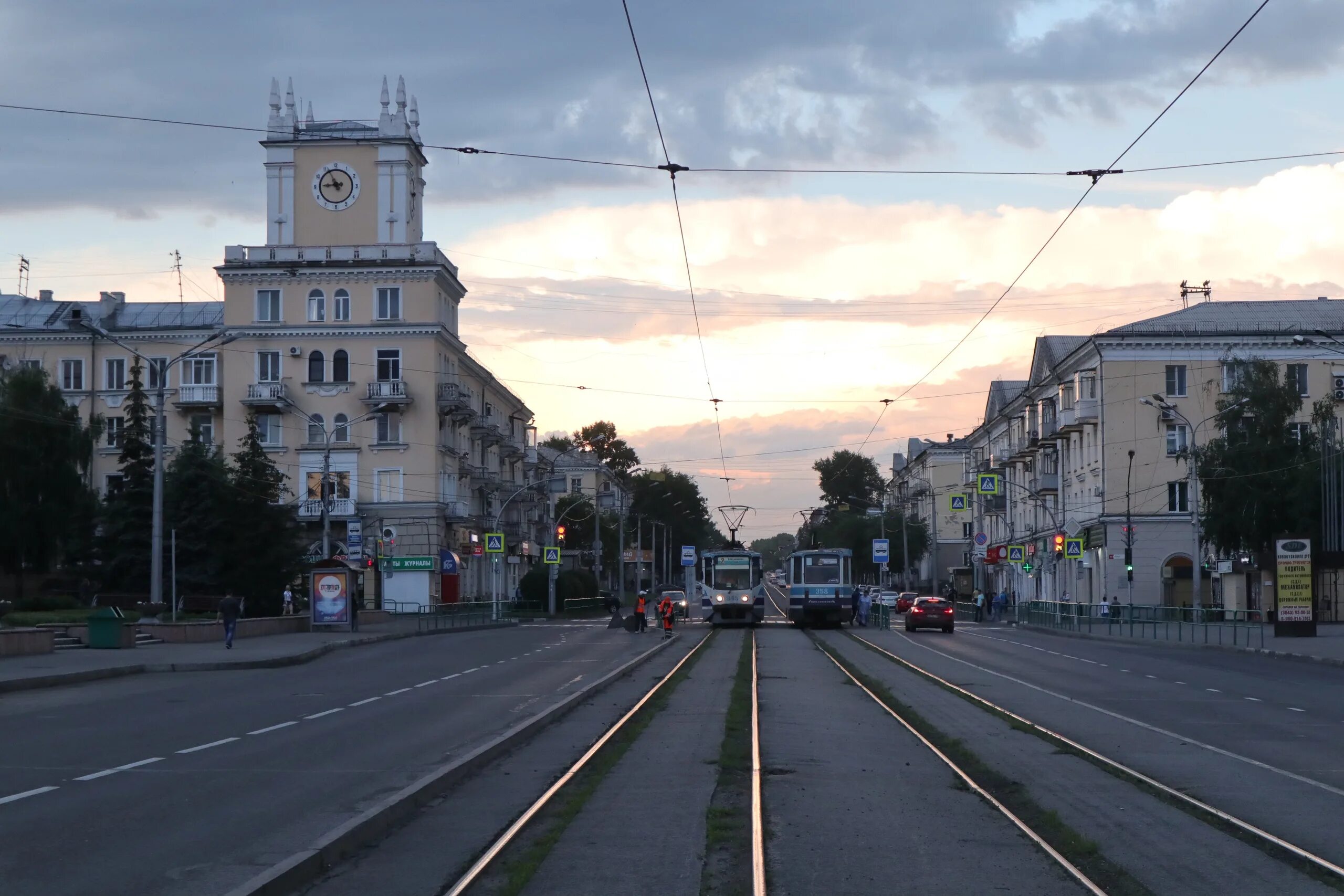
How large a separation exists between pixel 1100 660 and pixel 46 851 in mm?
30699

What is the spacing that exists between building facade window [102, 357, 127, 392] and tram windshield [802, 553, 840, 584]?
40643mm

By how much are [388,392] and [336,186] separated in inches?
431

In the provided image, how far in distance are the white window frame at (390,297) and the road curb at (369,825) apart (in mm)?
58197

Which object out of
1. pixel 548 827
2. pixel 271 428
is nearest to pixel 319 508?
pixel 271 428

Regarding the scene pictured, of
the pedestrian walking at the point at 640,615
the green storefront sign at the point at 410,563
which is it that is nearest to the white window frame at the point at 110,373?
the green storefront sign at the point at 410,563

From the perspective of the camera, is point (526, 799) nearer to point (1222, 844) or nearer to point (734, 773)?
point (734, 773)

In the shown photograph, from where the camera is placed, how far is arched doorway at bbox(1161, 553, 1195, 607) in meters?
70.9

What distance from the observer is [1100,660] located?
3622cm

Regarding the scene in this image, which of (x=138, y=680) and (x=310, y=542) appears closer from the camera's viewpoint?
(x=138, y=680)

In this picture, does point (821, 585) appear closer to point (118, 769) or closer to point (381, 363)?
point (381, 363)

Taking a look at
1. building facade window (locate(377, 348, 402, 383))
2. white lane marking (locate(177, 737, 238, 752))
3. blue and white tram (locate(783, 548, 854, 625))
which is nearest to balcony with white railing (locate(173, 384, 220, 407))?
building facade window (locate(377, 348, 402, 383))

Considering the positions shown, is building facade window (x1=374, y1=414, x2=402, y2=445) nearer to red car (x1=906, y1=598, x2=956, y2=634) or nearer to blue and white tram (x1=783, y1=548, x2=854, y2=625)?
blue and white tram (x1=783, y1=548, x2=854, y2=625)

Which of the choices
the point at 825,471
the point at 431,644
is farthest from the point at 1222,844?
the point at 825,471

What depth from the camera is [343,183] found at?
241 feet
